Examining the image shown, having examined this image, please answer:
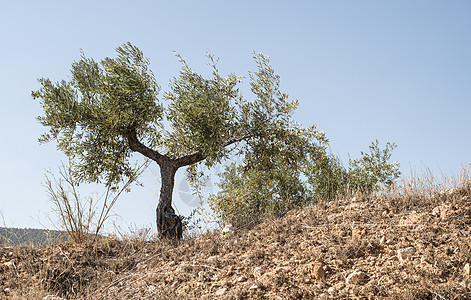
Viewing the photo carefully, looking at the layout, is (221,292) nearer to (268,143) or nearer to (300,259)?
(300,259)

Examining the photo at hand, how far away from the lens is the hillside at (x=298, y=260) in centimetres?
581

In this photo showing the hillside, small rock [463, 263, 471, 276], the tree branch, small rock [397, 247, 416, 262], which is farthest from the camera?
the tree branch

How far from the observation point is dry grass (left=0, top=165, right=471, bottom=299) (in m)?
5.82

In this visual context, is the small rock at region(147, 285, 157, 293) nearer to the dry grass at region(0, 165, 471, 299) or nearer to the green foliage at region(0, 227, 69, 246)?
the dry grass at region(0, 165, 471, 299)

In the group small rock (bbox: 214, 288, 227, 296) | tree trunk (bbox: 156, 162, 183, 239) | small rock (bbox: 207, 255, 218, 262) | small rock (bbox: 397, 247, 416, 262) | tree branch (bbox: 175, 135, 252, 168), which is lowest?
small rock (bbox: 214, 288, 227, 296)

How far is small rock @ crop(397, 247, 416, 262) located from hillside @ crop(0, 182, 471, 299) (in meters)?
0.02

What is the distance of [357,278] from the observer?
5.86m

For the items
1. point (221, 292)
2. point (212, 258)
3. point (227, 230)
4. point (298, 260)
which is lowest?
point (221, 292)

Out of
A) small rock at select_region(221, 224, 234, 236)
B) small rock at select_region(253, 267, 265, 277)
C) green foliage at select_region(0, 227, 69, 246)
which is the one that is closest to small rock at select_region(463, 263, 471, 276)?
small rock at select_region(253, 267, 265, 277)

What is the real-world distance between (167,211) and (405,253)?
7368mm

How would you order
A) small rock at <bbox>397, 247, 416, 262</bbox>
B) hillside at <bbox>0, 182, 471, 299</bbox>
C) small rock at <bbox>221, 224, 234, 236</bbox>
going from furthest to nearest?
small rock at <bbox>221, 224, 234, 236</bbox> < small rock at <bbox>397, 247, 416, 262</bbox> < hillside at <bbox>0, 182, 471, 299</bbox>

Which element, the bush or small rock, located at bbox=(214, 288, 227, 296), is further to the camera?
the bush

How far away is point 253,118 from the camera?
1195cm

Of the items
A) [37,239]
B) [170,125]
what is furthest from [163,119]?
[37,239]
